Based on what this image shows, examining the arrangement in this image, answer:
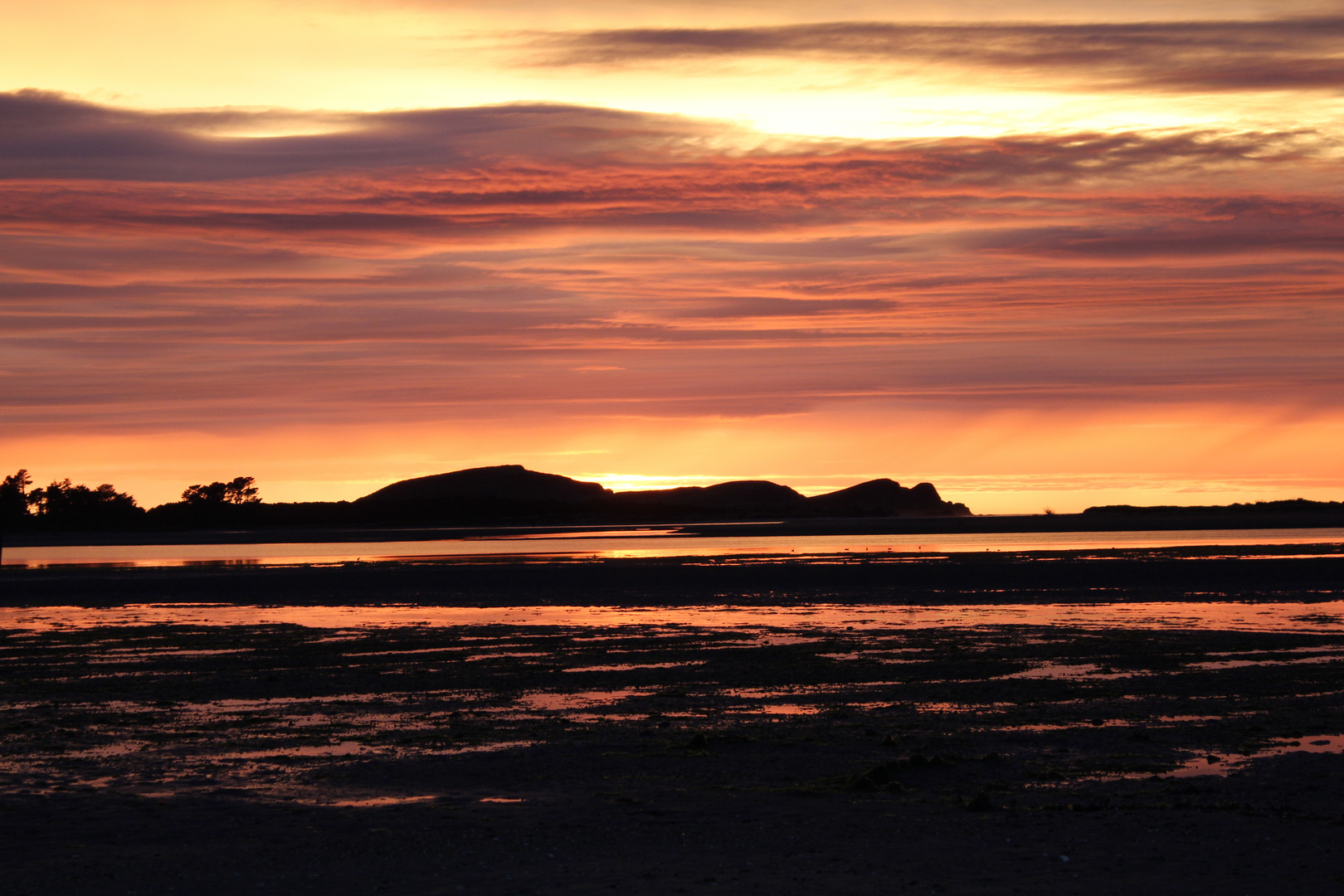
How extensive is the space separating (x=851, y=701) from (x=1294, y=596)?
2027 cm

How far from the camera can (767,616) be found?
94.3 ft

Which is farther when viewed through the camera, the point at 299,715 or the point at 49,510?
the point at 49,510

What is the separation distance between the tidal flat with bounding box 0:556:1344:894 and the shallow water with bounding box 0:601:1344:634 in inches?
11.0

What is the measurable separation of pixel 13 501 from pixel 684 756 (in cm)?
16379

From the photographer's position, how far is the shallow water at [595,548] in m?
61.3

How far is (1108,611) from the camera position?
28219mm

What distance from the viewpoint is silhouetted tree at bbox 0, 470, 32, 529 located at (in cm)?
14988

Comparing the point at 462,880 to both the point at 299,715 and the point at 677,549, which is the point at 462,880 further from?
the point at 677,549

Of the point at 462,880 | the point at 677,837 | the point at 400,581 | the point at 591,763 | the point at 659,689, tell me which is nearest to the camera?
the point at 462,880

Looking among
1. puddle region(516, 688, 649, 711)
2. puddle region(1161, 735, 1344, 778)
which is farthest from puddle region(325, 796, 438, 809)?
puddle region(1161, 735, 1344, 778)

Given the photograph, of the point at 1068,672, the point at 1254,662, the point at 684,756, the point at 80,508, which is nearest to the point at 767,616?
the point at 1068,672

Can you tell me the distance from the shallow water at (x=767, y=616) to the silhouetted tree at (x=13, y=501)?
434 feet

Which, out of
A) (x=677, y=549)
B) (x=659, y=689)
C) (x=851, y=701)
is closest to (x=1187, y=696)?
(x=851, y=701)

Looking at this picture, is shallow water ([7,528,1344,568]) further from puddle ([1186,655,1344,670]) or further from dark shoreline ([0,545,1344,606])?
puddle ([1186,655,1344,670])
